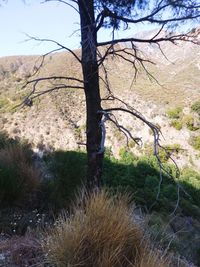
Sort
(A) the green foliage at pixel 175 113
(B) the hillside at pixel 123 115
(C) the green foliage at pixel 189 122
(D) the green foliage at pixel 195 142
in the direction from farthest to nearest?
(A) the green foliage at pixel 175 113
(C) the green foliage at pixel 189 122
(B) the hillside at pixel 123 115
(D) the green foliage at pixel 195 142

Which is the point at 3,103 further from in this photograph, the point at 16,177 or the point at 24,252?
the point at 24,252

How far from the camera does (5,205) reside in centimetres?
506

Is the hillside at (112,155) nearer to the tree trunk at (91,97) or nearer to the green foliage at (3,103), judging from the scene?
the green foliage at (3,103)

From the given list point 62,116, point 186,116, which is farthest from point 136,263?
point 62,116

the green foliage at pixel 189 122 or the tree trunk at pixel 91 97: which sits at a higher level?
the tree trunk at pixel 91 97

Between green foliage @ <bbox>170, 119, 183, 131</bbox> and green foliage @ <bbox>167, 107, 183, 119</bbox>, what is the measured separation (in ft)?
1.22

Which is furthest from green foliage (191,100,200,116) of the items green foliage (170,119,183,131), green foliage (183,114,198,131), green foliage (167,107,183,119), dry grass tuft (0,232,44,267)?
dry grass tuft (0,232,44,267)

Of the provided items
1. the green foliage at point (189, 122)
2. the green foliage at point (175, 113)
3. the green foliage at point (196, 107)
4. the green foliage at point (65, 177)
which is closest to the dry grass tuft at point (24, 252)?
the green foliage at point (65, 177)

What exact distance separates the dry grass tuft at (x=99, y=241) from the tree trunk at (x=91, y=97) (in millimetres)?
1352

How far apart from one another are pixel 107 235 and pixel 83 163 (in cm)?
393

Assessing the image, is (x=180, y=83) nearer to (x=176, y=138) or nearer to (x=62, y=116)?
(x=176, y=138)

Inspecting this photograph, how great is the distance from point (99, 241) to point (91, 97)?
2.08 metres

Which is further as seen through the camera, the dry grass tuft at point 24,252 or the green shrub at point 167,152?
the green shrub at point 167,152

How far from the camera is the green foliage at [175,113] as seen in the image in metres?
21.0
